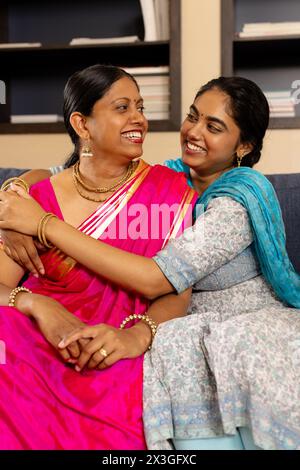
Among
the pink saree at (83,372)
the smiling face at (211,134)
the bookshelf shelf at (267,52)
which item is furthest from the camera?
the bookshelf shelf at (267,52)

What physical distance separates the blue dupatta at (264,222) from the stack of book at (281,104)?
122cm

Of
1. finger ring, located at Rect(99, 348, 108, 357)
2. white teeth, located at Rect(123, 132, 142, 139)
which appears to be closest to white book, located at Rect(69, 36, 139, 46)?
white teeth, located at Rect(123, 132, 142, 139)

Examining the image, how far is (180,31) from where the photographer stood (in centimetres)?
283

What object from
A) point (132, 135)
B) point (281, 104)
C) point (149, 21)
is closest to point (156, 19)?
point (149, 21)

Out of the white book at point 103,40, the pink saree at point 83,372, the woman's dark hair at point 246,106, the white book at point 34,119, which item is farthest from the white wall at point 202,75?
the pink saree at point 83,372

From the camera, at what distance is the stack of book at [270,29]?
281cm

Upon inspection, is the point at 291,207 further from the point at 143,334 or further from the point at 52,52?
the point at 52,52

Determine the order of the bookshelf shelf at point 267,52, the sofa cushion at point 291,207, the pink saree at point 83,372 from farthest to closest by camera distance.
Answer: the bookshelf shelf at point 267,52
the sofa cushion at point 291,207
the pink saree at point 83,372

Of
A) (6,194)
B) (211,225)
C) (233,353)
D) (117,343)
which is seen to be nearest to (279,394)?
(233,353)

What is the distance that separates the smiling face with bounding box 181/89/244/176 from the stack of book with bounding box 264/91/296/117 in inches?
41.6

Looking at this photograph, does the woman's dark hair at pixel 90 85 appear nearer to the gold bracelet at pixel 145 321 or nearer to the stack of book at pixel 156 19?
the gold bracelet at pixel 145 321

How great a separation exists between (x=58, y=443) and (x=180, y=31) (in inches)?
80.7

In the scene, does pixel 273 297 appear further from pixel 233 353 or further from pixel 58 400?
pixel 58 400

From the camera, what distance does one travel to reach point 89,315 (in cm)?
159
